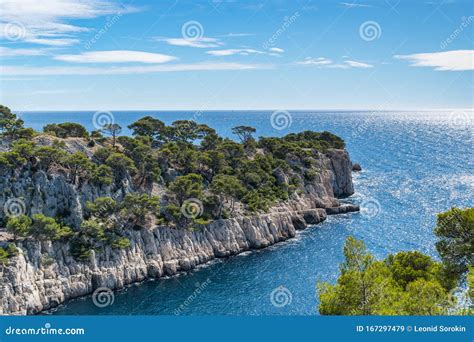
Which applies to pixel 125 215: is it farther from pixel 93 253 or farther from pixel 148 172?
pixel 148 172

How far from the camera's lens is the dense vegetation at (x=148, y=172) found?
187 ft

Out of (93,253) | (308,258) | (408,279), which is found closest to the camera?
(408,279)

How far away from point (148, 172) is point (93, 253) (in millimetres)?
20696

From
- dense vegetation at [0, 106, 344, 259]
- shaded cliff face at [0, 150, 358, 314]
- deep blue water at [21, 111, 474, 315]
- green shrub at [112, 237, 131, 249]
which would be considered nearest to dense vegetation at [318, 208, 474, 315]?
deep blue water at [21, 111, 474, 315]

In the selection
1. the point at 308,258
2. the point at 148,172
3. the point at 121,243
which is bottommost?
Result: the point at 308,258

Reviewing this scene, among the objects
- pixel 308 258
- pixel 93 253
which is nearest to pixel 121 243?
pixel 93 253

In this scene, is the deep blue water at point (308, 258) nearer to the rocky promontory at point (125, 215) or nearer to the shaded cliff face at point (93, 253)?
the shaded cliff face at point (93, 253)

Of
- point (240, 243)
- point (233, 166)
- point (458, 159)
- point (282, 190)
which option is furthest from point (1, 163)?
point (458, 159)

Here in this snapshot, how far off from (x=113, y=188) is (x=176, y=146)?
66.3 ft

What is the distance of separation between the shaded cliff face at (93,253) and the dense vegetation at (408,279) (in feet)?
114

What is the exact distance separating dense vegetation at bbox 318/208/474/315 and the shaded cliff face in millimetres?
34599

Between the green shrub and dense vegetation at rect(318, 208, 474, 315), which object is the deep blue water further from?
dense vegetation at rect(318, 208, 474, 315)

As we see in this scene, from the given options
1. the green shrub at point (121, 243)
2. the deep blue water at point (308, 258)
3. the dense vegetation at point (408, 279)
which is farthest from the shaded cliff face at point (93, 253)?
the dense vegetation at point (408, 279)

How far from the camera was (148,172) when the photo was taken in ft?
237
